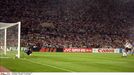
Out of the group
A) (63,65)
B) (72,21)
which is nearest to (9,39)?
(63,65)

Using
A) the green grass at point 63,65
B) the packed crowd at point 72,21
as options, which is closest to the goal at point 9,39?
the green grass at point 63,65

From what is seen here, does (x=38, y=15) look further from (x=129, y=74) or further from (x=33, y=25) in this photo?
(x=129, y=74)

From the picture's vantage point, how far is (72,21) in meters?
35.9

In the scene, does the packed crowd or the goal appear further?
the packed crowd

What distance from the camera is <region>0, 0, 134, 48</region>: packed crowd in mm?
33219

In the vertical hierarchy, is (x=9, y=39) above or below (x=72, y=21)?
below

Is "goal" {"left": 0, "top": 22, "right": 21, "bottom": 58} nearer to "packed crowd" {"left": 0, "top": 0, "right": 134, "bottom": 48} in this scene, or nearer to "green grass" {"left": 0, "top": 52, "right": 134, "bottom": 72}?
"green grass" {"left": 0, "top": 52, "right": 134, "bottom": 72}

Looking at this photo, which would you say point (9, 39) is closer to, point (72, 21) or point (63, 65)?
point (63, 65)

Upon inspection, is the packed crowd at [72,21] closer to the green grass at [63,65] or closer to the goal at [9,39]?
the goal at [9,39]

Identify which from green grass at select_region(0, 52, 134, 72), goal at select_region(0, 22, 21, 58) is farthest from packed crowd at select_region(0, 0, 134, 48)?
green grass at select_region(0, 52, 134, 72)

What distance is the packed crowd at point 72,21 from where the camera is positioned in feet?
109

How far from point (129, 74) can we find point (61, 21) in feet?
82.1

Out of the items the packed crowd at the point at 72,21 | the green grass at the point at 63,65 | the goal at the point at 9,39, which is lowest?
the green grass at the point at 63,65

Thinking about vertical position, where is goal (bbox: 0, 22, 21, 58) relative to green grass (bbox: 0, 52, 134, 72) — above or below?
above
